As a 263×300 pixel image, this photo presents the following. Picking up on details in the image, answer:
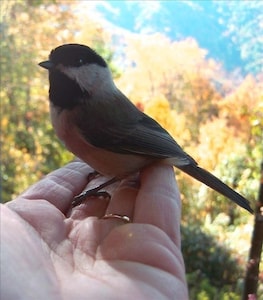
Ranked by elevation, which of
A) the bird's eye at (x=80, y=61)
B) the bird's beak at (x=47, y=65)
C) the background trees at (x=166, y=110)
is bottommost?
the background trees at (x=166, y=110)

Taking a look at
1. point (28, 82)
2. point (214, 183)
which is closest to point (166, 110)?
point (28, 82)

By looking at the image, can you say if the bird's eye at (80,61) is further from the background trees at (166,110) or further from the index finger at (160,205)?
the background trees at (166,110)

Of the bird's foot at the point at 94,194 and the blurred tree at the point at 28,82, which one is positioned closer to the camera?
the bird's foot at the point at 94,194

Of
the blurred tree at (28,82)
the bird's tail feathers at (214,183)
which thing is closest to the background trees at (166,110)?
the blurred tree at (28,82)

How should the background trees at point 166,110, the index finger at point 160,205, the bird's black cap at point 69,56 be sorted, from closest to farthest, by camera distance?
the index finger at point 160,205 → the bird's black cap at point 69,56 → the background trees at point 166,110

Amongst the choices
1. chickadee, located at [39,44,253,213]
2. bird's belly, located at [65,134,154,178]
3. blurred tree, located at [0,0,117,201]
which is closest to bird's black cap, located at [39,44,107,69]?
chickadee, located at [39,44,253,213]

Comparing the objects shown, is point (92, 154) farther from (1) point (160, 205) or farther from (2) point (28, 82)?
(2) point (28, 82)

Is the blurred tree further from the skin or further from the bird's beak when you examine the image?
the skin

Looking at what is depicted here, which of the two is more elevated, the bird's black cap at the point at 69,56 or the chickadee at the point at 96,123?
the bird's black cap at the point at 69,56
